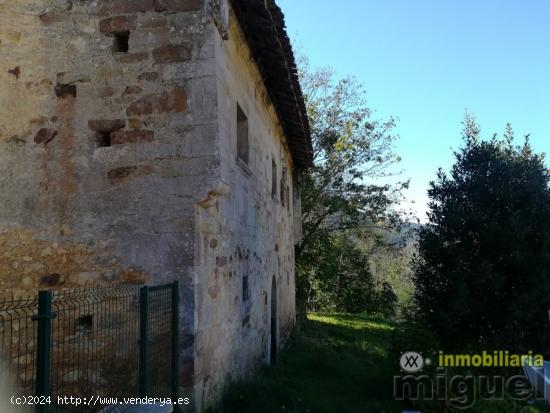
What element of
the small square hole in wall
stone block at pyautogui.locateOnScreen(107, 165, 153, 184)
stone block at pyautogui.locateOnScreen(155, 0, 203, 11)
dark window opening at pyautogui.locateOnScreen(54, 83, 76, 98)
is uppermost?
stone block at pyautogui.locateOnScreen(155, 0, 203, 11)

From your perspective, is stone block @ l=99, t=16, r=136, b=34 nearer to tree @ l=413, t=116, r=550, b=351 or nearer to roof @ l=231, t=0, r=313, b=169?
roof @ l=231, t=0, r=313, b=169

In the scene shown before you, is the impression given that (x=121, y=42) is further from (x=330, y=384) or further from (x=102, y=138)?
(x=330, y=384)

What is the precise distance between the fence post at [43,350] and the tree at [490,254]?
23.8ft

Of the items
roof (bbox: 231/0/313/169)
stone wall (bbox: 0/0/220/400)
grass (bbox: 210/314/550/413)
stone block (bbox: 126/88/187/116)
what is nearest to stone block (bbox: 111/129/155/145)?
stone wall (bbox: 0/0/220/400)

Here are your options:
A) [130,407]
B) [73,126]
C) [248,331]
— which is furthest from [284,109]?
[130,407]

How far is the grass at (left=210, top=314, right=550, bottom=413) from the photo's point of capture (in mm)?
5105

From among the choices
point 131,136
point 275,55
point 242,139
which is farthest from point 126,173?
point 275,55

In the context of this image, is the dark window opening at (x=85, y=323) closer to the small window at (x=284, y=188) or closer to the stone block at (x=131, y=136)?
the stone block at (x=131, y=136)

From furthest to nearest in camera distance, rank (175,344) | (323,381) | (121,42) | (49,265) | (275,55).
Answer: (323,381)
(275,55)
(121,42)
(49,265)
(175,344)

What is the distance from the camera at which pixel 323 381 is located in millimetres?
7453

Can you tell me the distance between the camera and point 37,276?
4.64 metres

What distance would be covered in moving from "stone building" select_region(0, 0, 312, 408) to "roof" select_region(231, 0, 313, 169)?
56 cm

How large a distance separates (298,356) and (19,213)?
6.29 meters

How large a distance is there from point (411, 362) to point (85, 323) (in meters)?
4.19
